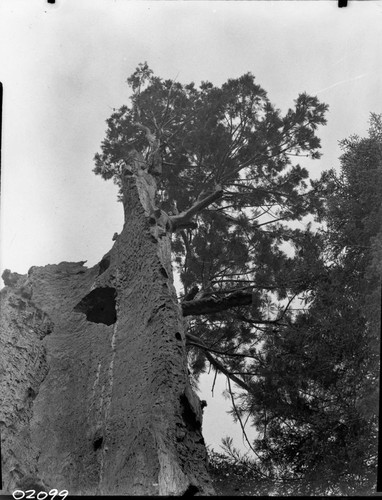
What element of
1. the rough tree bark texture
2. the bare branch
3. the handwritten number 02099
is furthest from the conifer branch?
the handwritten number 02099

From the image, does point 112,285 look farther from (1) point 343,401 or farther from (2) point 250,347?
(2) point 250,347

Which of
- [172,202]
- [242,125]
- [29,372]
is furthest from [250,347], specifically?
[29,372]

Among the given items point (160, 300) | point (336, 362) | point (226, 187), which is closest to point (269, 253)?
point (226, 187)

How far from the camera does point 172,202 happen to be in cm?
1363

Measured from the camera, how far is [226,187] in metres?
13.8

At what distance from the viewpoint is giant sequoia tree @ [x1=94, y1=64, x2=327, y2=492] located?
12.9m

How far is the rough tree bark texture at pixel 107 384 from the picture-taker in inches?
272

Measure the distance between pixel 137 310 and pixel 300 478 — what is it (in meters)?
2.98

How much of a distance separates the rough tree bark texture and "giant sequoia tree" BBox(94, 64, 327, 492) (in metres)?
3.02

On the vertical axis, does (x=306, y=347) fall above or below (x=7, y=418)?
above

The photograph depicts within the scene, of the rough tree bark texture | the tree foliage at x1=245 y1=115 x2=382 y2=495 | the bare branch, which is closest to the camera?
the rough tree bark texture

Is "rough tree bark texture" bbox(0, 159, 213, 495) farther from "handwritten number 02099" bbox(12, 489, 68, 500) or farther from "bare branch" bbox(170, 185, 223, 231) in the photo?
"bare branch" bbox(170, 185, 223, 231)

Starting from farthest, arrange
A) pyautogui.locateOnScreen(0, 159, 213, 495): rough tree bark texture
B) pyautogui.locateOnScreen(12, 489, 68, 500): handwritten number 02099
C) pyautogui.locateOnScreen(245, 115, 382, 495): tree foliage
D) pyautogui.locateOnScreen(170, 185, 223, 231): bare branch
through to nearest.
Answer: pyautogui.locateOnScreen(170, 185, 223, 231): bare branch < pyautogui.locateOnScreen(245, 115, 382, 495): tree foliage < pyautogui.locateOnScreen(0, 159, 213, 495): rough tree bark texture < pyautogui.locateOnScreen(12, 489, 68, 500): handwritten number 02099

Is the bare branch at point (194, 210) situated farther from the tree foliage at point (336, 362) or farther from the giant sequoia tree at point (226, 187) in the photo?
the tree foliage at point (336, 362)
